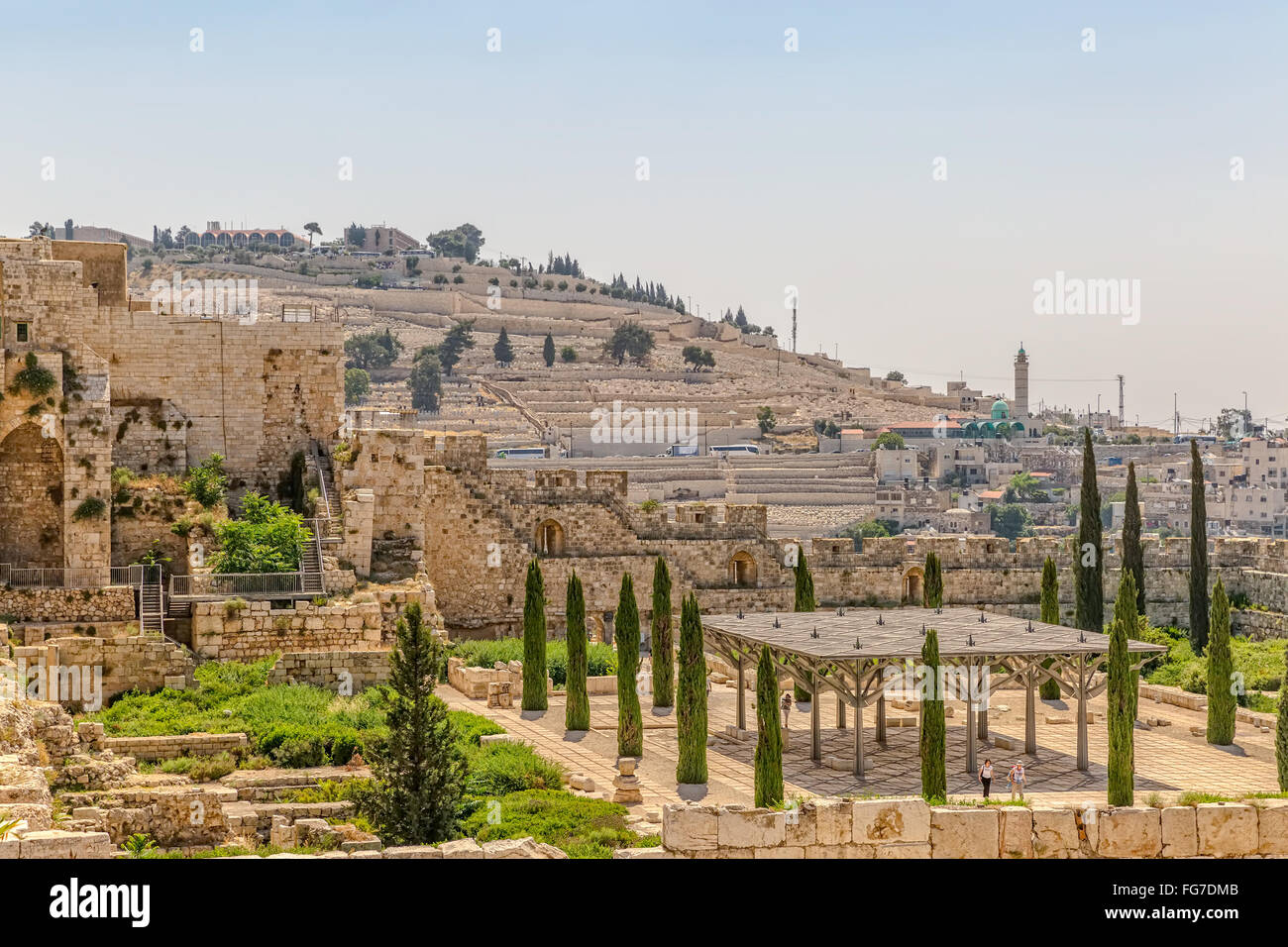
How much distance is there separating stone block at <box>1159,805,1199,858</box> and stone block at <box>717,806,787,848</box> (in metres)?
3.19

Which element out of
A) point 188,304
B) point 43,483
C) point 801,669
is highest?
point 188,304

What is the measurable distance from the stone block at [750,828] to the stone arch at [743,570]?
75.4 feet

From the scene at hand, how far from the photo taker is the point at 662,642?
29156 mm

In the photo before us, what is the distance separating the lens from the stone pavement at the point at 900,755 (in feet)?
73.9

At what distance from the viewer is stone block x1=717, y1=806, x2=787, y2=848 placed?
13.0m

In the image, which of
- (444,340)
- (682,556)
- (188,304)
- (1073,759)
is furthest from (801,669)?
(444,340)

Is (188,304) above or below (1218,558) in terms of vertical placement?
above

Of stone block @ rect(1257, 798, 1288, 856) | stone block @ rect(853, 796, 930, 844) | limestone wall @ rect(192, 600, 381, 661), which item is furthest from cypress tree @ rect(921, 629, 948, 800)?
limestone wall @ rect(192, 600, 381, 661)

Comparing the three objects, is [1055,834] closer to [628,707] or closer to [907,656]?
[907,656]

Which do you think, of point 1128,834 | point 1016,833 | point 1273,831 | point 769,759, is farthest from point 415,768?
point 1273,831

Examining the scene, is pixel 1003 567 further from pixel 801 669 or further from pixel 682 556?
pixel 801 669
